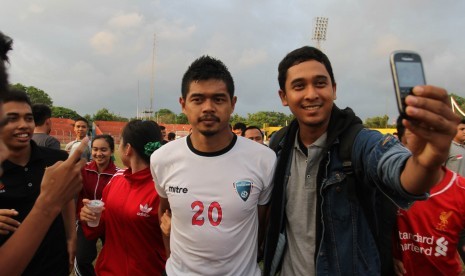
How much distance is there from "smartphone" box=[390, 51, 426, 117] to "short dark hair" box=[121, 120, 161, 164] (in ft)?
7.61

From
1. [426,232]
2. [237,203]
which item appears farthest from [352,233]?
[426,232]

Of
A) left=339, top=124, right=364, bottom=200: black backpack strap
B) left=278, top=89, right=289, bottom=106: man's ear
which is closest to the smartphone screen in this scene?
left=339, top=124, right=364, bottom=200: black backpack strap

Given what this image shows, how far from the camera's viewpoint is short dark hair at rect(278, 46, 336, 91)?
7.45ft

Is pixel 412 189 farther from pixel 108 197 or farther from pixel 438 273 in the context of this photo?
pixel 108 197

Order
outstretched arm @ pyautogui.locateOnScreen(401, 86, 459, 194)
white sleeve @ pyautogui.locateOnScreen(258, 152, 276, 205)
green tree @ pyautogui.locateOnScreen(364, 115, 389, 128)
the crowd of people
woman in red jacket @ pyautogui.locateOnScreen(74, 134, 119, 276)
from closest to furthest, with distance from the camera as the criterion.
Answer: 1. outstretched arm @ pyautogui.locateOnScreen(401, 86, 459, 194)
2. the crowd of people
3. white sleeve @ pyautogui.locateOnScreen(258, 152, 276, 205)
4. woman in red jacket @ pyautogui.locateOnScreen(74, 134, 119, 276)
5. green tree @ pyautogui.locateOnScreen(364, 115, 389, 128)

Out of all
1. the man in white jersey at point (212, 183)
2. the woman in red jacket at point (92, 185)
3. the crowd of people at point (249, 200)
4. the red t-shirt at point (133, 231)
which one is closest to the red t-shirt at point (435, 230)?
the crowd of people at point (249, 200)

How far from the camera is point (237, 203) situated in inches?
89.4

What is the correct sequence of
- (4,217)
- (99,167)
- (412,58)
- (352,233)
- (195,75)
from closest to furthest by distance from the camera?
(412,58) → (352,233) → (4,217) → (195,75) → (99,167)

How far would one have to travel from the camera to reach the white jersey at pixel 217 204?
7.36ft

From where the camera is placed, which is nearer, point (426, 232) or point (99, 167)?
point (426, 232)

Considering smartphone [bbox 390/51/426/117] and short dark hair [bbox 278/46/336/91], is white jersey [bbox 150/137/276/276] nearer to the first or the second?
short dark hair [bbox 278/46/336/91]

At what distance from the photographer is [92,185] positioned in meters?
4.62

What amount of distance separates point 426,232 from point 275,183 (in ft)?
4.19

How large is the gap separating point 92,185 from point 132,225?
2158mm
